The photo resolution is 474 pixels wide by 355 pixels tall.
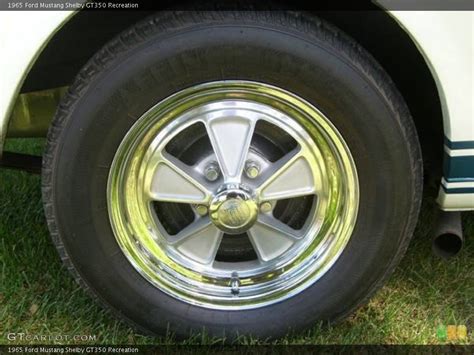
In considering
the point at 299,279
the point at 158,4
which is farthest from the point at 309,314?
the point at 158,4

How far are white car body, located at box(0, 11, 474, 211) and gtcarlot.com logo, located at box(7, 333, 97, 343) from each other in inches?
32.7

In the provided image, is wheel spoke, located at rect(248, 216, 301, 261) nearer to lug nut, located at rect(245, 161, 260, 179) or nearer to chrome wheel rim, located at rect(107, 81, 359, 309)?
chrome wheel rim, located at rect(107, 81, 359, 309)

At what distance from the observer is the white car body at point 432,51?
80.5 inches

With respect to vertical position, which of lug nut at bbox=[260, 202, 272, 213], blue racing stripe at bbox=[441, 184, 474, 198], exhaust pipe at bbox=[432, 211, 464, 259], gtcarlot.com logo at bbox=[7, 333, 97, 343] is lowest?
gtcarlot.com logo at bbox=[7, 333, 97, 343]

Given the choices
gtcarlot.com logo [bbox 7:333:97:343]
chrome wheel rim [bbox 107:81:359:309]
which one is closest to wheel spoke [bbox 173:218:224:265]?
chrome wheel rim [bbox 107:81:359:309]

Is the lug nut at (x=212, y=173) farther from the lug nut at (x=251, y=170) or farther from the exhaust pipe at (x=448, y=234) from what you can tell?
the exhaust pipe at (x=448, y=234)

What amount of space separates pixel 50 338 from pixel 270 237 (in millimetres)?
887

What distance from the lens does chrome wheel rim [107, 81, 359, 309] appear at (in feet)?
7.48

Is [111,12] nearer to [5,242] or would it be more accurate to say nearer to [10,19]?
[10,19]

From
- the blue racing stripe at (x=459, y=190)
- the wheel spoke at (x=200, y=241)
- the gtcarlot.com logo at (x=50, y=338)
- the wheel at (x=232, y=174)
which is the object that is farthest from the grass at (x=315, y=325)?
the blue racing stripe at (x=459, y=190)

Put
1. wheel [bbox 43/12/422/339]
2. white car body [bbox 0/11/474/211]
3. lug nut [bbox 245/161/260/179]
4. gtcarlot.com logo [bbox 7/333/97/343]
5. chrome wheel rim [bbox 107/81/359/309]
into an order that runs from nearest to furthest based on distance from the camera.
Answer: white car body [bbox 0/11/474/211], wheel [bbox 43/12/422/339], chrome wheel rim [bbox 107/81/359/309], lug nut [bbox 245/161/260/179], gtcarlot.com logo [bbox 7/333/97/343]

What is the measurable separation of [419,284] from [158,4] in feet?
5.03

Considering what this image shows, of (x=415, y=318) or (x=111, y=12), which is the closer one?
(x=111, y=12)

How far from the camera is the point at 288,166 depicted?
237 cm
